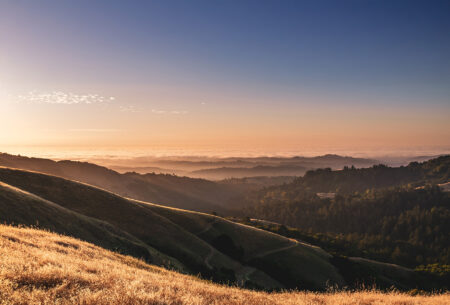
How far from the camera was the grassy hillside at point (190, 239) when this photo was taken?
37.2 meters

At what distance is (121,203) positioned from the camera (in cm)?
5309

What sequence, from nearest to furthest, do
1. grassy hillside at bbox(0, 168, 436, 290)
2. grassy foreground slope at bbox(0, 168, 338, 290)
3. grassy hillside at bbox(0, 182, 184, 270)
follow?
1. grassy hillside at bbox(0, 182, 184, 270)
2. grassy hillside at bbox(0, 168, 436, 290)
3. grassy foreground slope at bbox(0, 168, 338, 290)

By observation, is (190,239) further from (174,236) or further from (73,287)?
(73,287)

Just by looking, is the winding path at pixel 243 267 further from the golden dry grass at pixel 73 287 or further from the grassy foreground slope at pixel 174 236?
the golden dry grass at pixel 73 287

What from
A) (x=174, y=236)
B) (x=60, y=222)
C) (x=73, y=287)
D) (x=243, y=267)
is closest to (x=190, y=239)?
(x=174, y=236)

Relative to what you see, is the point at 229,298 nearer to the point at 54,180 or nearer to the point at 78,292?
the point at 78,292

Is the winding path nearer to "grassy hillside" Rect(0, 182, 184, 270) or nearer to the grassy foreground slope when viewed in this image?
the grassy foreground slope

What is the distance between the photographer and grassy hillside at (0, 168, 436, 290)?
122 feet

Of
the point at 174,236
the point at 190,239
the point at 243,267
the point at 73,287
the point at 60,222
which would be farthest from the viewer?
the point at 243,267

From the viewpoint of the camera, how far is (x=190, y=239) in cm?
4925

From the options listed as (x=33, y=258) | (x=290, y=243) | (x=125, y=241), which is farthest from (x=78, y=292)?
(x=290, y=243)

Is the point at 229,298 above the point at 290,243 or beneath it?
above

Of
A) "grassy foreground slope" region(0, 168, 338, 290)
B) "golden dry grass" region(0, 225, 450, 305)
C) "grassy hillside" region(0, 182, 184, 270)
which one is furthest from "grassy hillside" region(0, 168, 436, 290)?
"golden dry grass" region(0, 225, 450, 305)

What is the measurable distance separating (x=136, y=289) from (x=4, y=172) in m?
52.7
